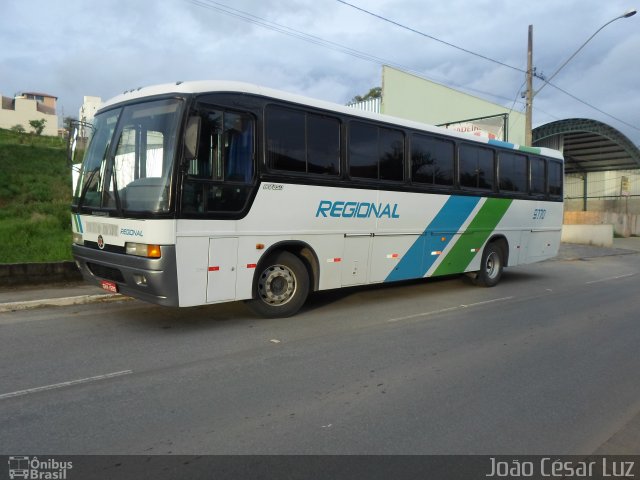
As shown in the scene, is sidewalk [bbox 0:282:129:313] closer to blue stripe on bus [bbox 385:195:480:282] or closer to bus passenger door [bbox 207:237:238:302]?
bus passenger door [bbox 207:237:238:302]

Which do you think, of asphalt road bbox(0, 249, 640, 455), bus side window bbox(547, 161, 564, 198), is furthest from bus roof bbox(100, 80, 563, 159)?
bus side window bbox(547, 161, 564, 198)

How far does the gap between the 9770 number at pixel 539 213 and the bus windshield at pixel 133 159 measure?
31.3 ft

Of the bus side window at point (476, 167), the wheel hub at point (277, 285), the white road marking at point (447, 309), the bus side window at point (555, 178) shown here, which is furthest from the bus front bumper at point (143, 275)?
the bus side window at point (555, 178)

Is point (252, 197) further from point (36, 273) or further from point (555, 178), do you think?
point (555, 178)

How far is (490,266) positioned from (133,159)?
8.34m

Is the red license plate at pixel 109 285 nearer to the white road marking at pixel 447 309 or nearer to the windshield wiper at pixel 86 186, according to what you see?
the windshield wiper at pixel 86 186

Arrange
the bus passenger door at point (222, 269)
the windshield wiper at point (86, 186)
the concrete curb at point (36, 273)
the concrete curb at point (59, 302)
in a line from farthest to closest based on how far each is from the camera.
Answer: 1. the concrete curb at point (36, 273)
2. the concrete curb at point (59, 302)
3. the windshield wiper at point (86, 186)
4. the bus passenger door at point (222, 269)

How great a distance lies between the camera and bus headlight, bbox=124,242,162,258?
597 centimetres

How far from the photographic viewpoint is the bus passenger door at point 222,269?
639 cm

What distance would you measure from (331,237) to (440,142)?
3.45 metres

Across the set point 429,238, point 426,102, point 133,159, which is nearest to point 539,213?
point 429,238

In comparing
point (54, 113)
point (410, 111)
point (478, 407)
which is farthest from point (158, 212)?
point (54, 113)
